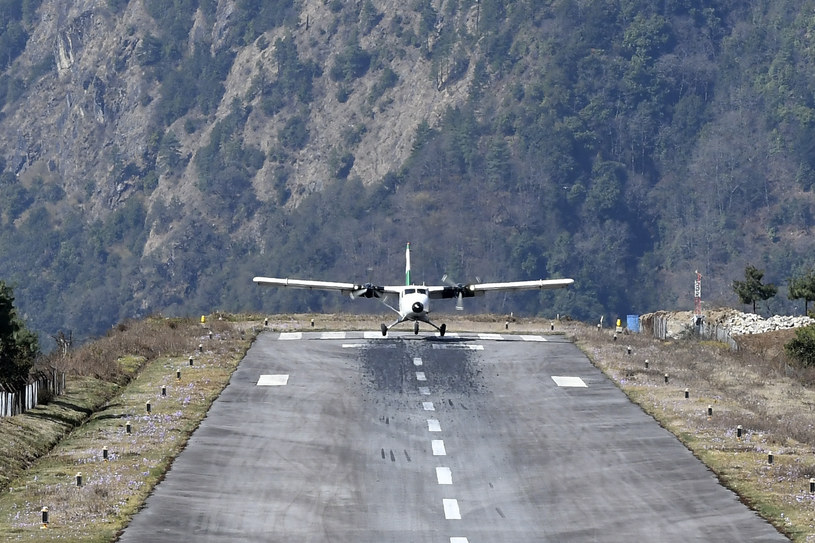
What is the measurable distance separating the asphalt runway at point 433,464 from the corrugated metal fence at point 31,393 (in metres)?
5.75

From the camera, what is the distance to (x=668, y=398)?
56.2m

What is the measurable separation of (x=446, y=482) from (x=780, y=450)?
1138 centimetres

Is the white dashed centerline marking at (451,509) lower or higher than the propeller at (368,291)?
lower

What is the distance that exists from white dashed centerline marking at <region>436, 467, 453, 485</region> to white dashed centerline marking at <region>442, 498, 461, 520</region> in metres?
2.13

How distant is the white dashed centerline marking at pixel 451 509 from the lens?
3728 cm

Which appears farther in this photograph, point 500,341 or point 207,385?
point 500,341

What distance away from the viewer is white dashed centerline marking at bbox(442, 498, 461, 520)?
3728cm

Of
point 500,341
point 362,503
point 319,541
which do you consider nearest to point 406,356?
point 500,341

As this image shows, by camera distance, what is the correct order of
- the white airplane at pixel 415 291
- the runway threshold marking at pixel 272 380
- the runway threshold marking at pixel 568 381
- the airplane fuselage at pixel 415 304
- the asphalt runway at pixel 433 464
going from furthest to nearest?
the white airplane at pixel 415 291 < the airplane fuselage at pixel 415 304 < the runway threshold marking at pixel 568 381 < the runway threshold marking at pixel 272 380 < the asphalt runway at pixel 433 464

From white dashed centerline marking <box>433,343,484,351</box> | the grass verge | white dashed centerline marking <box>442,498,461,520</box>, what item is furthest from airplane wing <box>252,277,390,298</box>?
white dashed centerline marking <box>442,498,461,520</box>

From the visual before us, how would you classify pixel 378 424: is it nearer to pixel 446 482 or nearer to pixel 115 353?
pixel 446 482

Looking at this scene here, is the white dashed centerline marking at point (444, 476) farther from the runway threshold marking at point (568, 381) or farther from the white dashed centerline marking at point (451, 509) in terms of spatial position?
the runway threshold marking at point (568, 381)

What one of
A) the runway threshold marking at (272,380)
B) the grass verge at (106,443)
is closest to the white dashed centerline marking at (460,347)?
the grass verge at (106,443)

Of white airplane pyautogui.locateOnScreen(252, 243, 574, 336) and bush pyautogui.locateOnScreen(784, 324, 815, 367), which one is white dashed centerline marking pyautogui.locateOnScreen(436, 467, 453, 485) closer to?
white airplane pyautogui.locateOnScreen(252, 243, 574, 336)
